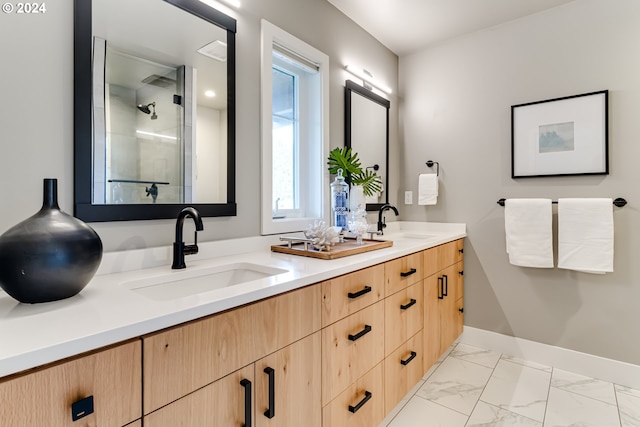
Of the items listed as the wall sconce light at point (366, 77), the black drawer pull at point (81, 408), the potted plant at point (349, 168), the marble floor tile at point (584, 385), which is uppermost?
the wall sconce light at point (366, 77)

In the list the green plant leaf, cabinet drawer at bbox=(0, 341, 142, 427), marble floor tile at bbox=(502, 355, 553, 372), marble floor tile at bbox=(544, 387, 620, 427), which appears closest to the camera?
cabinet drawer at bbox=(0, 341, 142, 427)

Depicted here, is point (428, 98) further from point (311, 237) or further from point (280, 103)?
point (311, 237)

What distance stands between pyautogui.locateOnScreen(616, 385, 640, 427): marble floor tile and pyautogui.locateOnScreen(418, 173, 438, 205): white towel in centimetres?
161

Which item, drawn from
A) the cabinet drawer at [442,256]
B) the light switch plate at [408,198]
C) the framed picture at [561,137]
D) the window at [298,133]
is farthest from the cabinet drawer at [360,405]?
the framed picture at [561,137]

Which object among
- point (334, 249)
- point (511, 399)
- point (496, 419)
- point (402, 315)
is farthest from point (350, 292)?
point (511, 399)

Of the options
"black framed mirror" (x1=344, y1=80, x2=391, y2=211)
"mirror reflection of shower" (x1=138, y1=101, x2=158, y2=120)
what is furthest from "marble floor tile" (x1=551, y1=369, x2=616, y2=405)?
"mirror reflection of shower" (x1=138, y1=101, x2=158, y2=120)

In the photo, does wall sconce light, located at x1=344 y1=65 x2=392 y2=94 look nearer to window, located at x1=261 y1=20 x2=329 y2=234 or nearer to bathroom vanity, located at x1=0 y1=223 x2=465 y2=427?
window, located at x1=261 y1=20 x2=329 y2=234

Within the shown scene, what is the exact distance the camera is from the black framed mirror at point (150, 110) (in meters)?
1.11

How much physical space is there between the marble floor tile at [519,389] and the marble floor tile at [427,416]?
0.89ft

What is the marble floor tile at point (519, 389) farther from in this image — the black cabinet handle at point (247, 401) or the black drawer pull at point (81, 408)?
the black drawer pull at point (81, 408)

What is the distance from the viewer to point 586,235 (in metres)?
2.00

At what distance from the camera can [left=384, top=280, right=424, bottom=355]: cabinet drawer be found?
154 cm

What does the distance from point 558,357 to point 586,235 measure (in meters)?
0.88

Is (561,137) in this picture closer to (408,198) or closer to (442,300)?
(408,198)
